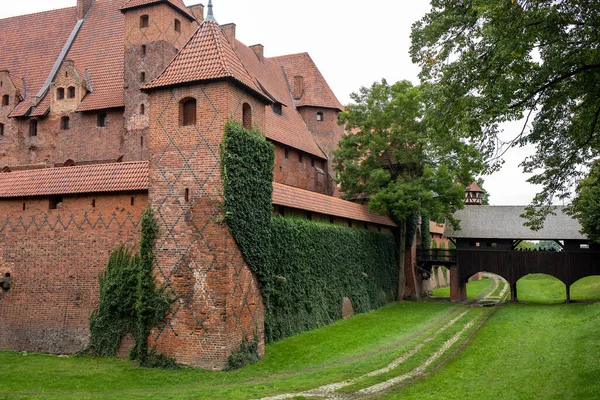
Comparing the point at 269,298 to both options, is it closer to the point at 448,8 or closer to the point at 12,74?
the point at 448,8

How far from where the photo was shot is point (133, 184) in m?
17.8

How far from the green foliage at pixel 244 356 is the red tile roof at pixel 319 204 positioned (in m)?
5.35

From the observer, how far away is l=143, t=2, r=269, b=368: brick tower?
15.9 m

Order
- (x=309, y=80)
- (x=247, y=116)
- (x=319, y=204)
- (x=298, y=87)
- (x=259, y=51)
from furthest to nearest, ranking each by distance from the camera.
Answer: (x=309, y=80), (x=298, y=87), (x=259, y=51), (x=319, y=204), (x=247, y=116)

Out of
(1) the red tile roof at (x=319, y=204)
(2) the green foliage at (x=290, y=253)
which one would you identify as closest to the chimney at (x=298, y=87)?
(1) the red tile roof at (x=319, y=204)

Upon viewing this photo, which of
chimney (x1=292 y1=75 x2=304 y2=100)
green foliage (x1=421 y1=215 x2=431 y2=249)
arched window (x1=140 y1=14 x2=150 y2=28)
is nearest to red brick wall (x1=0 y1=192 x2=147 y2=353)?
arched window (x1=140 y1=14 x2=150 y2=28)

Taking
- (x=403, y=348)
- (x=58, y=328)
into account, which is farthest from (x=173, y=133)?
(x=403, y=348)

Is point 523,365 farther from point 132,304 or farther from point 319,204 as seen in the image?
point 132,304

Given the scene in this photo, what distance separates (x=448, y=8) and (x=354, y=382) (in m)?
9.44

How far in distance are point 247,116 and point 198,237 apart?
14.4 feet

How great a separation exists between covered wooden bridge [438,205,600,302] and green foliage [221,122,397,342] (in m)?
5.50

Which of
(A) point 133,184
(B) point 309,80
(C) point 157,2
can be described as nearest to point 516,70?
(A) point 133,184

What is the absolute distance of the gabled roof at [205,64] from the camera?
1672 cm

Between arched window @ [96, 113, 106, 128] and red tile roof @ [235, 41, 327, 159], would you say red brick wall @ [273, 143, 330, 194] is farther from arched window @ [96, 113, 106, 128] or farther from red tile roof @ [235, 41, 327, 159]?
arched window @ [96, 113, 106, 128]
